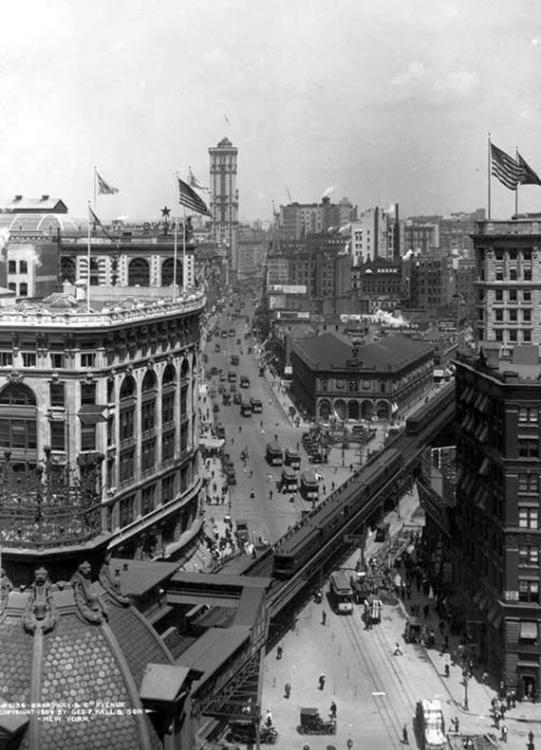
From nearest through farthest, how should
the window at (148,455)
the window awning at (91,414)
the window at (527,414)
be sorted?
the window at (527,414) → the window awning at (91,414) → the window at (148,455)

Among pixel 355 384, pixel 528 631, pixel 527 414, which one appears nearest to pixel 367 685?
pixel 528 631

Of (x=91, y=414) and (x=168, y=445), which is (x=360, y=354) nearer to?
(x=168, y=445)

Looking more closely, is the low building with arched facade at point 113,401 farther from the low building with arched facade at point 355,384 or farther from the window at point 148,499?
the low building with arched facade at point 355,384

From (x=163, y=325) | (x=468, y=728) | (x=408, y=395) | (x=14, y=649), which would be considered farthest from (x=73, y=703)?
(x=408, y=395)

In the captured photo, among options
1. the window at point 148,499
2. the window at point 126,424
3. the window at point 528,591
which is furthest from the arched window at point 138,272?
the window at point 528,591

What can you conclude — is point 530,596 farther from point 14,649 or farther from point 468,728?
point 14,649

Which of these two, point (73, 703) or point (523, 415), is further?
point (523, 415)

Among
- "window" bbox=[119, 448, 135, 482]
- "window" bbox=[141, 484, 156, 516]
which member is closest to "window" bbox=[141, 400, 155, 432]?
"window" bbox=[119, 448, 135, 482]

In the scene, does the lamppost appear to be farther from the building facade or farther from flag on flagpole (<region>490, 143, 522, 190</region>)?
flag on flagpole (<region>490, 143, 522, 190</region>)
